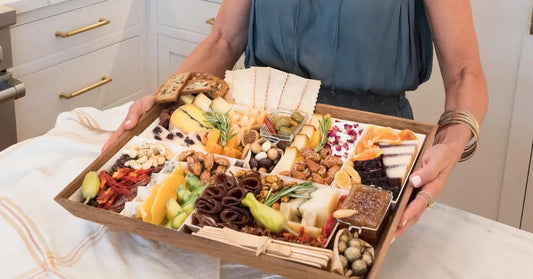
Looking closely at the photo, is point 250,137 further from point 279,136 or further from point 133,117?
point 133,117

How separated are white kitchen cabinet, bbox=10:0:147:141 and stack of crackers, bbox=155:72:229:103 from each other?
116cm

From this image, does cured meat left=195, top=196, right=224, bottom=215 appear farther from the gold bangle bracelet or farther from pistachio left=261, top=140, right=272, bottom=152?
the gold bangle bracelet

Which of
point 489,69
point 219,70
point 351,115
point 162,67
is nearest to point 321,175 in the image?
point 351,115

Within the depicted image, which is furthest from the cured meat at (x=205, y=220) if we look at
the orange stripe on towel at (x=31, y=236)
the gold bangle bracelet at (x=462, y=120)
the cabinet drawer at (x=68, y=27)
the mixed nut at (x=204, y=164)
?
the cabinet drawer at (x=68, y=27)

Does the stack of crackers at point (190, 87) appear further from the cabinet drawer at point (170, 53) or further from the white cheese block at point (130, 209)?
the cabinet drawer at point (170, 53)

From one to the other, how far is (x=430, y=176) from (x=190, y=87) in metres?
0.54

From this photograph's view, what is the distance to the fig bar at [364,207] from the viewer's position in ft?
3.39

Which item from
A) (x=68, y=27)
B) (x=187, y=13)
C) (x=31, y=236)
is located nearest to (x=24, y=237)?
(x=31, y=236)

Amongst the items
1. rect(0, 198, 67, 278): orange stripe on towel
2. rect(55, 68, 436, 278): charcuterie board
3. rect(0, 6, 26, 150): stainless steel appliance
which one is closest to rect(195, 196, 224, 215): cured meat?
rect(55, 68, 436, 278): charcuterie board

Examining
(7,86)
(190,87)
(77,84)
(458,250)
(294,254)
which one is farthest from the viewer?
(77,84)

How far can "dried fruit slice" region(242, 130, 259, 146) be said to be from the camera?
1.31 m

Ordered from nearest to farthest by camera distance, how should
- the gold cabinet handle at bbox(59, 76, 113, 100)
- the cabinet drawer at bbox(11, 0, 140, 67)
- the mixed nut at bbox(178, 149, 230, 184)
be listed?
1. the mixed nut at bbox(178, 149, 230, 184)
2. the cabinet drawer at bbox(11, 0, 140, 67)
3. the gold cabinet handle at bbox(59, 76, 113, 100)

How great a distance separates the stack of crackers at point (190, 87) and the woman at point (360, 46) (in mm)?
35

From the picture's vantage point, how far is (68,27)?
2598 mm
